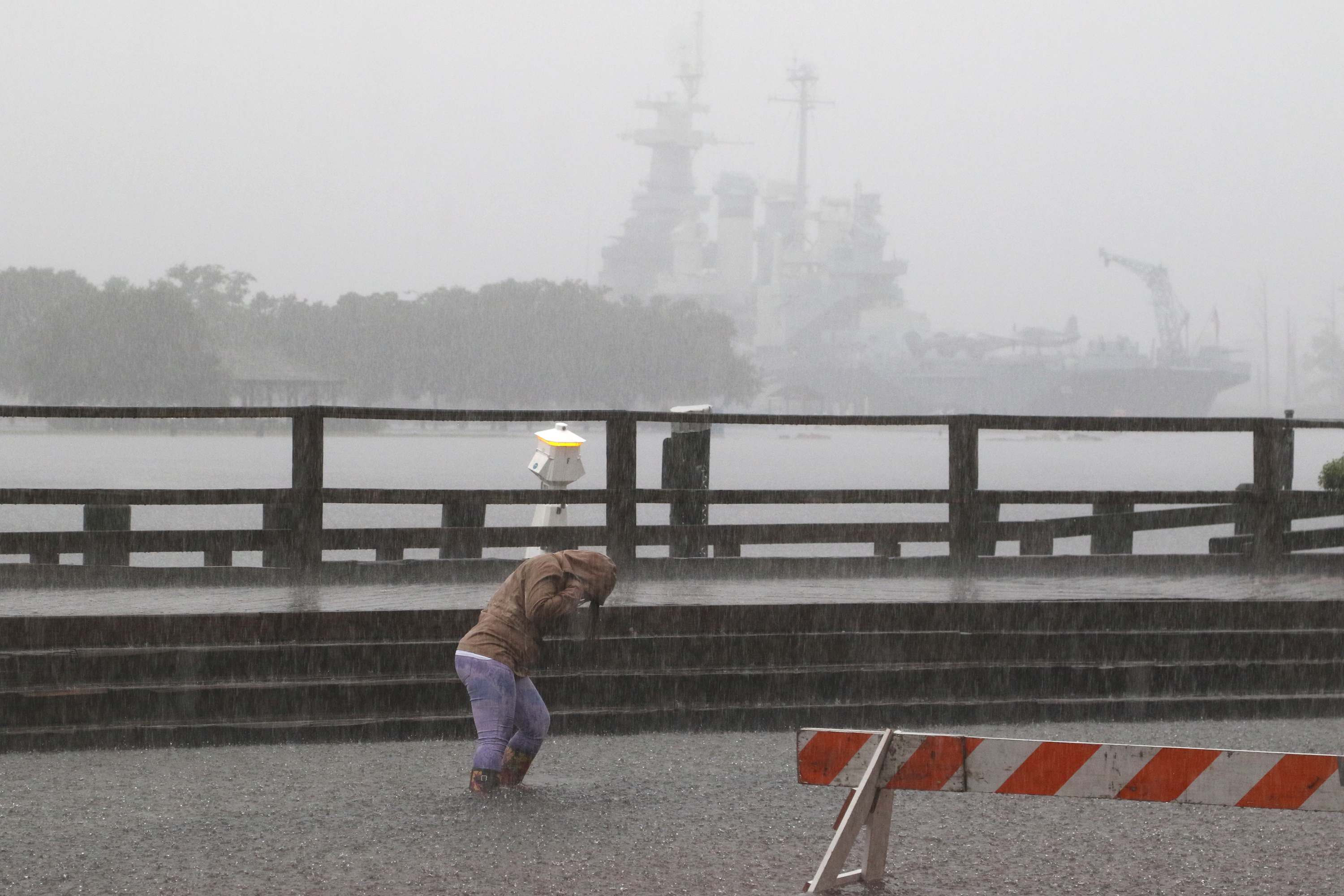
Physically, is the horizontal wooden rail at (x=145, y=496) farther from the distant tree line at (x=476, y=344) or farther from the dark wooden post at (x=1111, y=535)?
the distant tree line at (x=476, y=344)

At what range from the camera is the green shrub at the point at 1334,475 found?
42.4ft

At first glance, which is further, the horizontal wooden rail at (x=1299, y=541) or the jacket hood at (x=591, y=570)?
the horizontal wooden rail at (x=1299, y=541)

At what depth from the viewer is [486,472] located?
114438 millimetres

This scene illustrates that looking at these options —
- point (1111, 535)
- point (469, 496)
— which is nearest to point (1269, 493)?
point (1111, 535)

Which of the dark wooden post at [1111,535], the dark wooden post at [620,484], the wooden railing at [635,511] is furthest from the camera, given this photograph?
the dark wooden post at [1111,535]

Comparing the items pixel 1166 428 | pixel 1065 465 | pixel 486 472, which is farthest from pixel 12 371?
pixel 1166 428

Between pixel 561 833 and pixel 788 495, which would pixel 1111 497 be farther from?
pixel 561 833

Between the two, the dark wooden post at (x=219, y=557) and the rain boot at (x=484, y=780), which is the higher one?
the dark wooden post at (x=219, y=557)

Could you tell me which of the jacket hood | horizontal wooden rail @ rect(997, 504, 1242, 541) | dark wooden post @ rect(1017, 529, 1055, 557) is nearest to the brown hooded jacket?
the jacket hood

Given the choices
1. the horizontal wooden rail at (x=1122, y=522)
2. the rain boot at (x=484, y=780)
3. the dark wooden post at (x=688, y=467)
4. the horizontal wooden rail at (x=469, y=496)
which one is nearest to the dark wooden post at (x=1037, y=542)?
the horizontal wooden rail at (x=1122, y=522)

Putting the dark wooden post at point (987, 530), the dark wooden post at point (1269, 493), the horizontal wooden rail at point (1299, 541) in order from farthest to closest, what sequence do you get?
the horizontal wooden rail at point (1299, 541) < the dark wooden post at point (1269, 493) < the dark wooden post at point (987, 530)

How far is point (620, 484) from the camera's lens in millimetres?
10070

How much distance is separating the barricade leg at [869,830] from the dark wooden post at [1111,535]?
24.1ft

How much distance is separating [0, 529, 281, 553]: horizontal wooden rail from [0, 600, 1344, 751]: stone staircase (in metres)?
1.80
